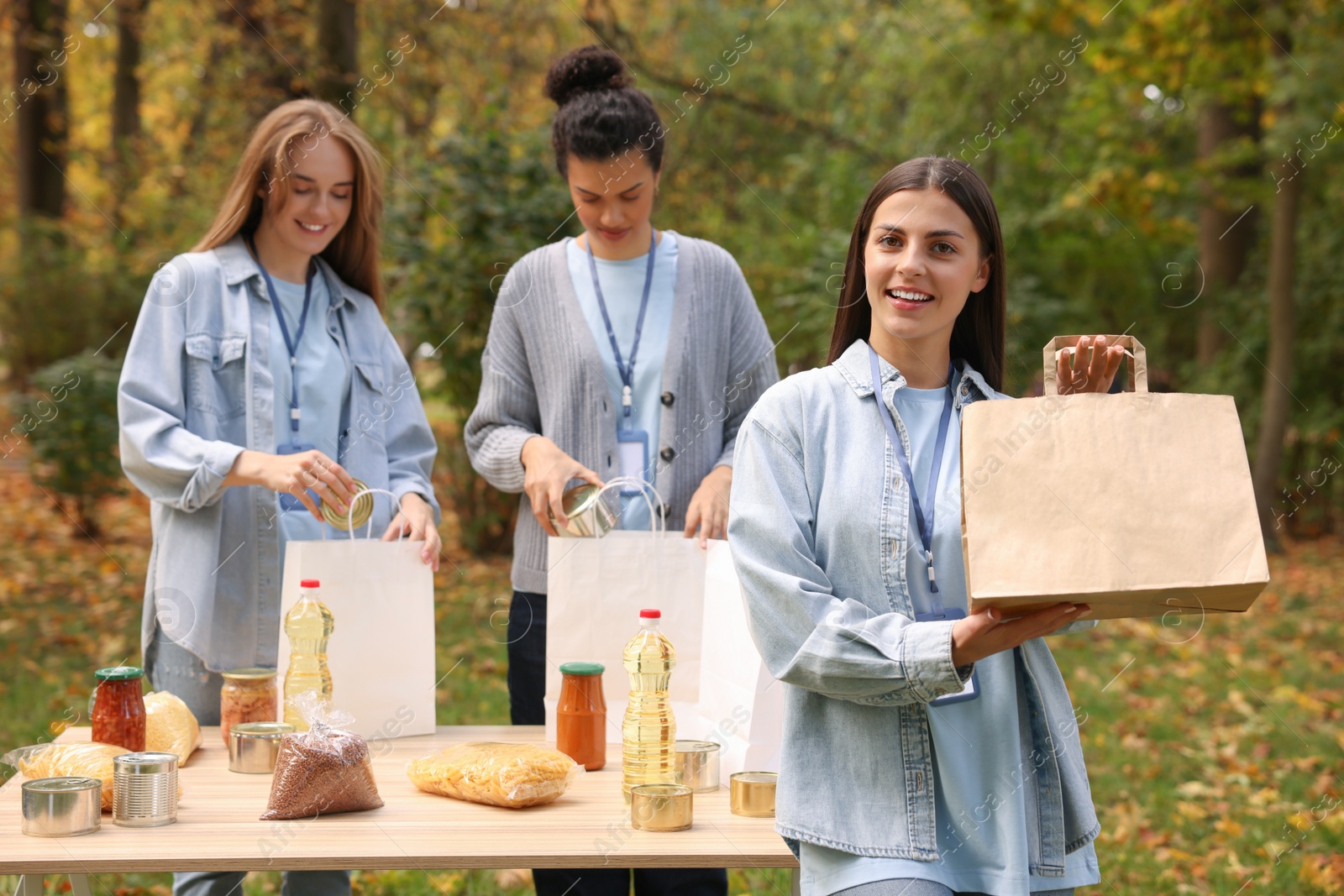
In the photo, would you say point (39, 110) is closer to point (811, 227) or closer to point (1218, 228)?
point (811, 227)

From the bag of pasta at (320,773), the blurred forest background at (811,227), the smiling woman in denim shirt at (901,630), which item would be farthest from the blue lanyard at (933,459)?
the blurred forest background at (811,227)

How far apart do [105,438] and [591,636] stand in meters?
7.45

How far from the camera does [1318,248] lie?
1252cm

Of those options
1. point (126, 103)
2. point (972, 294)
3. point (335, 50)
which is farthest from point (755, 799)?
point (126, 103)

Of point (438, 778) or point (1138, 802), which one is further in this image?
point (1138, 802)

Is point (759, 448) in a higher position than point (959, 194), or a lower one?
lower

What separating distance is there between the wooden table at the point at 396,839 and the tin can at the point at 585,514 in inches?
21.0

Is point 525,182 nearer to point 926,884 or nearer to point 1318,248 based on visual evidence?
point 926,884

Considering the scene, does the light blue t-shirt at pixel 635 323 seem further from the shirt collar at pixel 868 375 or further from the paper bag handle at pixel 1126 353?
the paper bag handle at pixel 1126 353

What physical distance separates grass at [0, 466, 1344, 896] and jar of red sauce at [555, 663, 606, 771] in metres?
1.03

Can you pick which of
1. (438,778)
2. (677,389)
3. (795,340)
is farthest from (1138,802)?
→ (795,340)

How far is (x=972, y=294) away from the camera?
2.15 m

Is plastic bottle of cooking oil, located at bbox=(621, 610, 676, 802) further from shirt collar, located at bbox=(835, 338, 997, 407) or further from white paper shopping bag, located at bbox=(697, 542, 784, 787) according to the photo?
shirt collar, located at bbox=(835, 338, 997, 407)

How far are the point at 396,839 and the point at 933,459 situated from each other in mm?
1125
